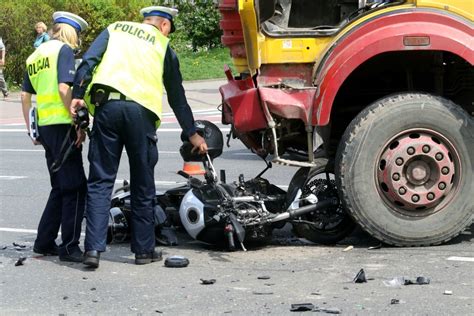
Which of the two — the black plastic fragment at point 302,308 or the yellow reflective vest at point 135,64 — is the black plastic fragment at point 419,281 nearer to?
the black plastic fragment at point 302,308

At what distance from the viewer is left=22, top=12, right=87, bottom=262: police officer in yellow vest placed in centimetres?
670

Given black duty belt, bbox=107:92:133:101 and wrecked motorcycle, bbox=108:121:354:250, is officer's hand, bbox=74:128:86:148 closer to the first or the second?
black duty belt, bbox=107:92:133:101

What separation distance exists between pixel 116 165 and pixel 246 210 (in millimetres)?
Result: 926

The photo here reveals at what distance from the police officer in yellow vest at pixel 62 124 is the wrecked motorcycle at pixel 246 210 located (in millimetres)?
479

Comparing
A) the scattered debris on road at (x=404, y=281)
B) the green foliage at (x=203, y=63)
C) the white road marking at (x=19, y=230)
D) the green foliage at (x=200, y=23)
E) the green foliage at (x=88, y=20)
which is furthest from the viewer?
the green foliage at (x=200, y=23)

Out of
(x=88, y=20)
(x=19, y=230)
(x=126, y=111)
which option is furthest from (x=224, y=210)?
(x=88, y=20)

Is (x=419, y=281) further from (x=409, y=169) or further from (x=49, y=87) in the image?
(x=49, y=87)

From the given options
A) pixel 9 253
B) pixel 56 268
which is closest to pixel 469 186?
pixel 56 268

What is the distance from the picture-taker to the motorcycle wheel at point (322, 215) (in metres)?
6.89

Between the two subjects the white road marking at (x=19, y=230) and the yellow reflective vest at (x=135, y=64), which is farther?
the white road marking at (x=19, y=230)

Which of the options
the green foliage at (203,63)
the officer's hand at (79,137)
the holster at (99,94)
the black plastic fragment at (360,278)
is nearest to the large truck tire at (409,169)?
the black plastic fragment at (360,278)

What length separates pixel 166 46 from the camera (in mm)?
6535

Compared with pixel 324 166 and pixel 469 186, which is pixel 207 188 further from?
pixel 469 186

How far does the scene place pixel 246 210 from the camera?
22.0ft
